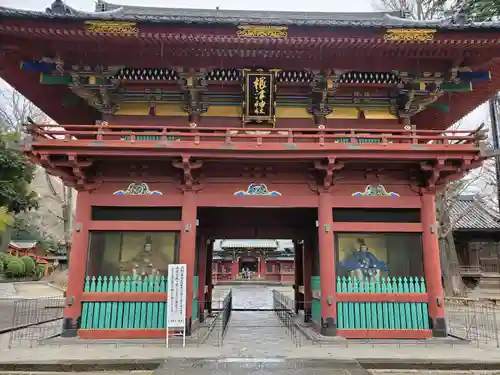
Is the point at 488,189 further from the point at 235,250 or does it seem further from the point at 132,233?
the point at 132,233

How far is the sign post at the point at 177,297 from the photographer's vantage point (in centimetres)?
1024

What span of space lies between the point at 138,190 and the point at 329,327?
6.58 metres

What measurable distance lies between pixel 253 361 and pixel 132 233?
17.6 feet

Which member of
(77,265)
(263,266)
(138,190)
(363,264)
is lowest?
(77,265)

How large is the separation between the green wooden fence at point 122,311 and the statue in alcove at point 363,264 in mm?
5342

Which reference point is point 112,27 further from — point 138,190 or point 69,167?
point 138,190

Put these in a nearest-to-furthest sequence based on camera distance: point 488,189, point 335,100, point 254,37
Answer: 1. point 254,37
2. point 335,100
3. point 488,189

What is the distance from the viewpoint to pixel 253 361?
857 centimetres

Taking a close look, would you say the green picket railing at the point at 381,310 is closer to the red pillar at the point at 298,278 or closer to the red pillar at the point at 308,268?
the red pillar at the point at 308,268

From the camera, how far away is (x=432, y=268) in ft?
38.0

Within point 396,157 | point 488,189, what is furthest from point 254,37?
point 488,189

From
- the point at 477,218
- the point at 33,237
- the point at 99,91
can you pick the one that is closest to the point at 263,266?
the point at 477,218

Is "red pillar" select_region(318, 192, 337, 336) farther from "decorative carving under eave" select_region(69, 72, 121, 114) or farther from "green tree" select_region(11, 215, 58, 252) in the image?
"green tree" select_region(11, 215, 58, 252)

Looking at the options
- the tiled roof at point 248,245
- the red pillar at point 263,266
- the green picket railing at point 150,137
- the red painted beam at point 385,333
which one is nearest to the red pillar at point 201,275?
the green picket railing at point 150,137
